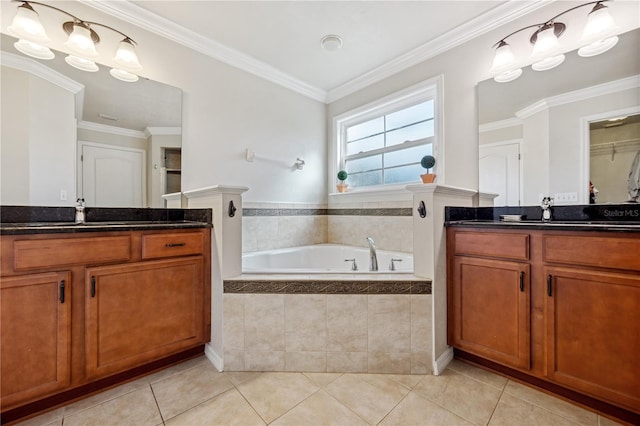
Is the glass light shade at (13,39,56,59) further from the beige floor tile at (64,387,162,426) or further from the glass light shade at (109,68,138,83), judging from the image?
the beige floor tile at (64,387,162,426)

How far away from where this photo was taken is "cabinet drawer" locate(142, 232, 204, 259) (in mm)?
1529

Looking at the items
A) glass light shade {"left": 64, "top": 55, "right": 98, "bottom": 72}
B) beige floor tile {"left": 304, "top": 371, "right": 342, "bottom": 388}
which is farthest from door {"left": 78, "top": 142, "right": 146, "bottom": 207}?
beige floor tile {"left": 304, "top": 371, "right": 342, "bottom": 388}

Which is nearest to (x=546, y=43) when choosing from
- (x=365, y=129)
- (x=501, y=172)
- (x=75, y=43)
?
(x=501, y=172)

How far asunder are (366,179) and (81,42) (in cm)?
259

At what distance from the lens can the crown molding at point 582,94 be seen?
157 centimetres

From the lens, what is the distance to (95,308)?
4.42ft

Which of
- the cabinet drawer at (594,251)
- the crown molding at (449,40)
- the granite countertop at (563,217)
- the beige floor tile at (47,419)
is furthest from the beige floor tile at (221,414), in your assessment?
the crown molding at (449,40)

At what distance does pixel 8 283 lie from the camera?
114 cm

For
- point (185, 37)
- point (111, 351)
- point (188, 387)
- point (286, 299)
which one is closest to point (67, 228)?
point (111, 351)

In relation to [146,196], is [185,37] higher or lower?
higher

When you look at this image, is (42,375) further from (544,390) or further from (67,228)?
(544,390)

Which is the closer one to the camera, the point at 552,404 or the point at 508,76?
the point at 552,404

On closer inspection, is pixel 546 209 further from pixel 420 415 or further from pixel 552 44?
pixel 420 415

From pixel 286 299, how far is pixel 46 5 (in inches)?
92.7
